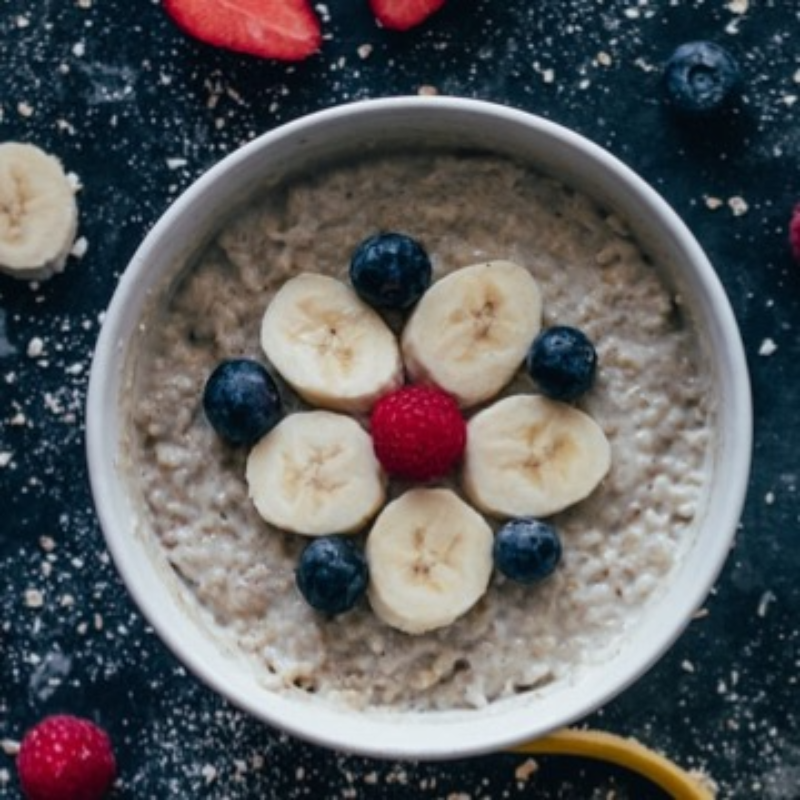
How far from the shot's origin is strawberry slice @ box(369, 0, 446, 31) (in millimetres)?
1693

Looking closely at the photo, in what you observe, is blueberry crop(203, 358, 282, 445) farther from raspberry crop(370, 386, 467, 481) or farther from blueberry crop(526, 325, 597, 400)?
blueberry crop(526, 325, 597, 400)

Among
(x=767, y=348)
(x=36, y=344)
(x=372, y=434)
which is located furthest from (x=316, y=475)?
(x=767, y=348)

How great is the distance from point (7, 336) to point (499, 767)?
0.61m

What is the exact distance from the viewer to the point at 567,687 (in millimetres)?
1550

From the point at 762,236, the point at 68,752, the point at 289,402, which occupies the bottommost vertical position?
the point at 68,752

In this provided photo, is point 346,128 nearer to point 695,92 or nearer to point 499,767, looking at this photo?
point 695,92

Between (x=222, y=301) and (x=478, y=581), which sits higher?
(x=222, y=301)

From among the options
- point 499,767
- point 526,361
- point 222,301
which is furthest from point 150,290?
point 499,767

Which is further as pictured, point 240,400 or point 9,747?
point 9,747

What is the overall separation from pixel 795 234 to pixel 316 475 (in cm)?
49

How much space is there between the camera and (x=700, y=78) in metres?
1.67

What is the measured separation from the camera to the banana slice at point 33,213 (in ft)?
5.60

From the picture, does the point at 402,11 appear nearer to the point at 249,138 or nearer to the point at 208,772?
the point at 249,138

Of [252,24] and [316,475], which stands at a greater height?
[252,24]
